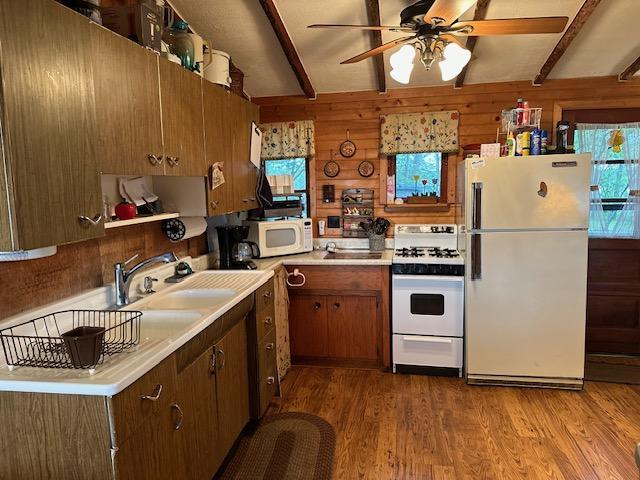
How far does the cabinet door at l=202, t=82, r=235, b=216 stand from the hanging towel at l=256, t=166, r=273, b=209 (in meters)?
0.51

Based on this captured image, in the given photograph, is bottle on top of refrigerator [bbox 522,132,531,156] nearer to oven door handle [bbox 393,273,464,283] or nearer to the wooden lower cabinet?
oven door handle [bbox 393,273,464,283]

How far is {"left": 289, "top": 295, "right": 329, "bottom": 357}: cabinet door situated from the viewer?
135 inches

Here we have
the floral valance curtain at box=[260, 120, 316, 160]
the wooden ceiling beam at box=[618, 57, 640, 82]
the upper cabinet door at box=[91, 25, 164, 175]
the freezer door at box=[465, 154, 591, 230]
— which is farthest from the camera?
the floral valance curtain at box=[260, 120, 316, 160]

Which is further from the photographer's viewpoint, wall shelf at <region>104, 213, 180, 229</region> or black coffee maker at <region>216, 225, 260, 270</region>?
black coffee maker at <region>216, 225, 260, 270</region>

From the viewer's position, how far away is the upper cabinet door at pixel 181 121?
2061 millimetres

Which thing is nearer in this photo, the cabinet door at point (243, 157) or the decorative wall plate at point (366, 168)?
the cabinet door at point (243, 157)

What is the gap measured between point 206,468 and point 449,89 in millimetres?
3224

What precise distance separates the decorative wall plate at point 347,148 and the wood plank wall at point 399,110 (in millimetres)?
38

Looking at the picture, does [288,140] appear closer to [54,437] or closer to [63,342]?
[63,342]

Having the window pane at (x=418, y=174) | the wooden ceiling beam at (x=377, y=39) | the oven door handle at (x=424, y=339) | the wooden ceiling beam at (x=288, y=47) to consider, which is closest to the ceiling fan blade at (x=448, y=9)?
the wooden ceiling beam at (x=377, y=39)

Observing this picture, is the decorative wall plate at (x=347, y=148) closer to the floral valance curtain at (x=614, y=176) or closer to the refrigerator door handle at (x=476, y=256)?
the refrigerator door handle at (x=476, y=256)

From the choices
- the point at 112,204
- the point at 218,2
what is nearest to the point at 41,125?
the point at 112,204

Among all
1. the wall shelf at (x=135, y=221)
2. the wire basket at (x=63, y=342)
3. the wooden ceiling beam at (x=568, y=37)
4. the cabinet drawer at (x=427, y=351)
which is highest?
the wooden ceiling beam at (x=568, y=37)

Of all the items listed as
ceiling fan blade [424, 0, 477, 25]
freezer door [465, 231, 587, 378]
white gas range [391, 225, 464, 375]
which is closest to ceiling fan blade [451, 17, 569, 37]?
ceiling fan blade [424, 0, 477, 25]
